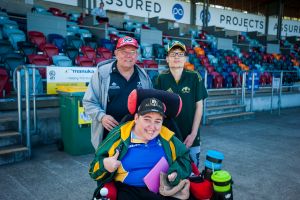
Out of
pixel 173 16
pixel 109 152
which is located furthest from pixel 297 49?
pixel 109 152

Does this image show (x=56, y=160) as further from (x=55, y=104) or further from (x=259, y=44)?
(x=259, y=44)

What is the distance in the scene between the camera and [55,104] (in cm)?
598

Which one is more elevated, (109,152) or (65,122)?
(109,152)

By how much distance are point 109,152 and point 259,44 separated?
61.9 ft

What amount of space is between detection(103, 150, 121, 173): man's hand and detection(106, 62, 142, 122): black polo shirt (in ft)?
1.86

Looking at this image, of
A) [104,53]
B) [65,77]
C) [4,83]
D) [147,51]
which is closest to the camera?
[65,77]

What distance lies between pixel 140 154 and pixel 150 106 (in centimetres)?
35

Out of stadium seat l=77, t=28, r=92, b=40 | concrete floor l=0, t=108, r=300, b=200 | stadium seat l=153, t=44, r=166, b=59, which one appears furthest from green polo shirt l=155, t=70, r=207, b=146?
stadium seat l=153, t=44, r=166, b=59

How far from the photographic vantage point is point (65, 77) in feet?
16.0

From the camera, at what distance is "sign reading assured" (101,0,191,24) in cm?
1467

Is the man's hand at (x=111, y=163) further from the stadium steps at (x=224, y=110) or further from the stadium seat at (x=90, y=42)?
the stadium seat at (x=90, y=42)

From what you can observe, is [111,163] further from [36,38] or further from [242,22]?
[242,22]

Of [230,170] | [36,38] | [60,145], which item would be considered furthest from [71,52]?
[230,170]

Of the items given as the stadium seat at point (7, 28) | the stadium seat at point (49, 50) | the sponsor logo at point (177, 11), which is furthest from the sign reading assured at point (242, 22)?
the stadium seat at point (49, 50)
